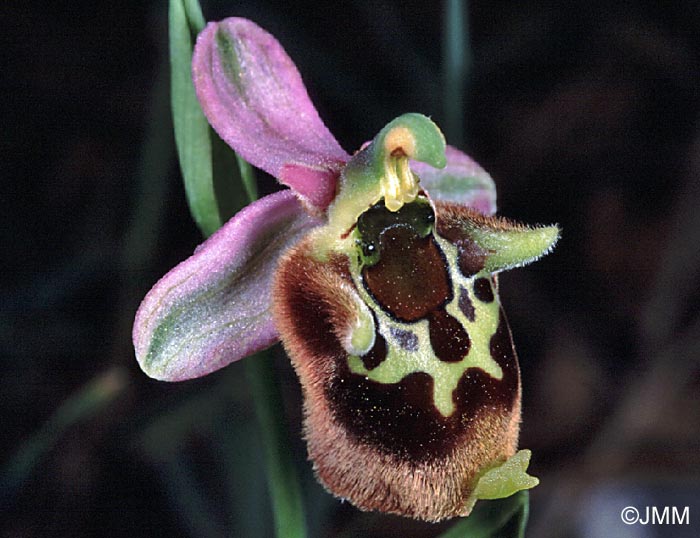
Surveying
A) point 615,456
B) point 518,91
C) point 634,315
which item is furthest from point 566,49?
point 615,456

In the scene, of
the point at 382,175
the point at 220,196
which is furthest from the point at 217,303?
the point at 382,175

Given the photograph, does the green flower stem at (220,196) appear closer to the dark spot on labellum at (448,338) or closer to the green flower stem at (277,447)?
the green flower stem at (277,447)

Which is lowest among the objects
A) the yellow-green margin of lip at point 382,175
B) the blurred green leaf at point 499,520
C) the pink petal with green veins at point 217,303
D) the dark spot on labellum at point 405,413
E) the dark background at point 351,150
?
the dark background at point 351,150

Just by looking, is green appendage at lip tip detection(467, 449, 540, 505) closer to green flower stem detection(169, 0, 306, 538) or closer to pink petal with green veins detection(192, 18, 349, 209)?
green flower stem detection(169, 0, 306, 538)

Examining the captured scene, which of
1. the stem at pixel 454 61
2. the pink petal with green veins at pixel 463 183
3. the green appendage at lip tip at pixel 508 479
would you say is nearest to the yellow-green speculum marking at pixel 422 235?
the green appendage at lip tip at pixel 508 479

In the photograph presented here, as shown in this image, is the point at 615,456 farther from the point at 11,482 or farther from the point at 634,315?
the point at 11,482

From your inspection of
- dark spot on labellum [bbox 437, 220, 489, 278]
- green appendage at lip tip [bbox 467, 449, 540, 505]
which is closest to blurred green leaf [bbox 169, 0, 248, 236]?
dark spot on labellum [bbox 437, 220, 489, 278]
